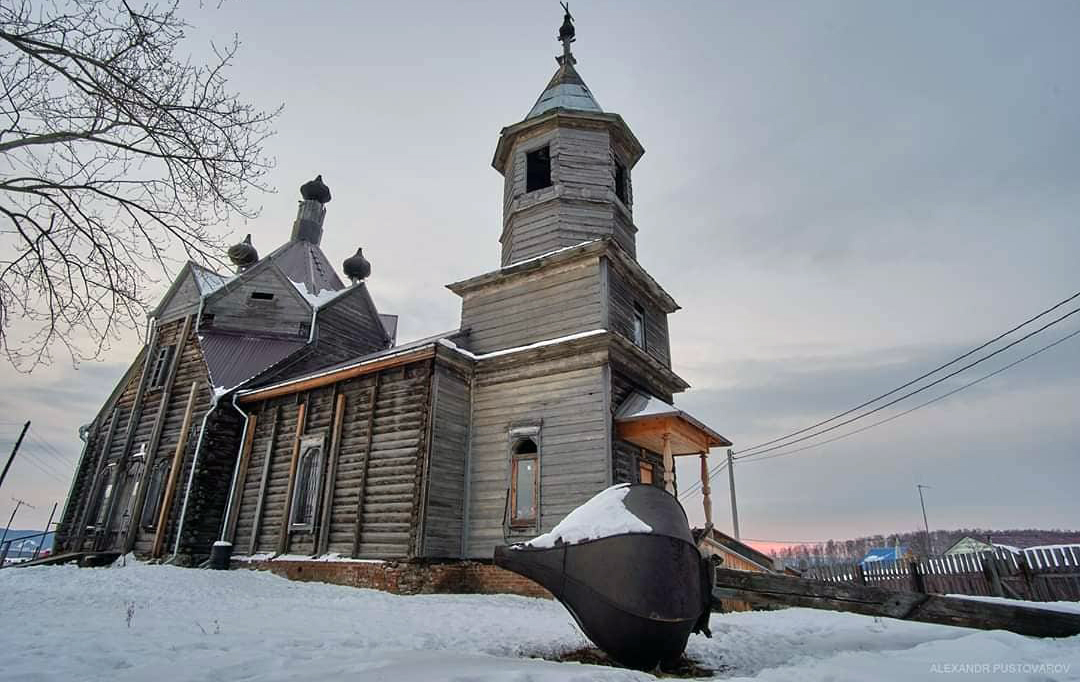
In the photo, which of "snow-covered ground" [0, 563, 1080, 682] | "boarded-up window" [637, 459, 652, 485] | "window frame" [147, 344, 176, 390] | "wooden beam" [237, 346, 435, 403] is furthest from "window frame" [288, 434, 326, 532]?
"boarded-up window" [637, 459, 652, 485]

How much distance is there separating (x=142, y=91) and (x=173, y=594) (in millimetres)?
8079

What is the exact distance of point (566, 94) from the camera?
58.3ft

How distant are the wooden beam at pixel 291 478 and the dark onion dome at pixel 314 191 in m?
16.0

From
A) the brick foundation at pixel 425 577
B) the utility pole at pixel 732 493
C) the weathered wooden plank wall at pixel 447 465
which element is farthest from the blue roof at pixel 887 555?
the weathered wooden plank wall at pixel 447 465

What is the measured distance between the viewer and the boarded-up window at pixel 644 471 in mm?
12937

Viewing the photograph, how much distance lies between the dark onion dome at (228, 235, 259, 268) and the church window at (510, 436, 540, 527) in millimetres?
17576

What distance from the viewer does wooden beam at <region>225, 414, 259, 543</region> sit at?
50.7 ft

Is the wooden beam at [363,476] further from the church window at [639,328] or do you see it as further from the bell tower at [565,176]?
the church window at [639,328]

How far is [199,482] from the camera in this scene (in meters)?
15.6

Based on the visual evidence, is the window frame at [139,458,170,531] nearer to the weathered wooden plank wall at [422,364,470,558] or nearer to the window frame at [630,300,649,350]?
the weathered wooden plank wall at [422,364,470,558]

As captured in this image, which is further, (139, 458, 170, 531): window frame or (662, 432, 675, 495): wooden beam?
(139, 458, 170, 531): window frame

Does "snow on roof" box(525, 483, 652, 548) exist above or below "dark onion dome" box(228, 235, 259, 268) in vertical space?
below

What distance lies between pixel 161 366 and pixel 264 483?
7669 millimetres

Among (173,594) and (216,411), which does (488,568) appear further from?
(216,411)
